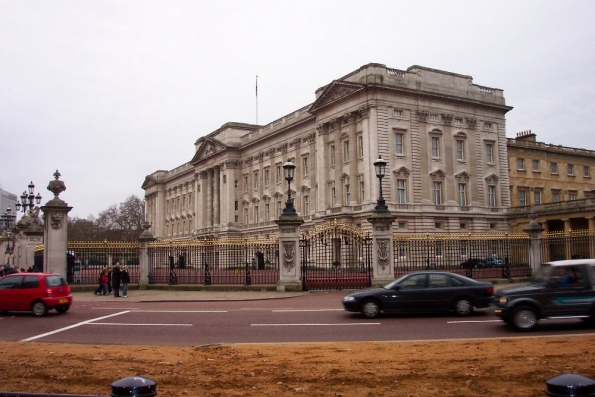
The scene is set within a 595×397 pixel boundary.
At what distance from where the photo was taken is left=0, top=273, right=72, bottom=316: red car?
18719mm

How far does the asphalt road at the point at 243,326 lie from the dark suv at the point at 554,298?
15.1 inches

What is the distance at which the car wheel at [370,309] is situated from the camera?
16609mm

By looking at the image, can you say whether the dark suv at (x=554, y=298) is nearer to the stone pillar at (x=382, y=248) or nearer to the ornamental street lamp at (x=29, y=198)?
the stone pillar at (x=382, y=248)

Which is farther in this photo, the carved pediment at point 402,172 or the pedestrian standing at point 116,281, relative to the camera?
the carved pediment at point 402,172

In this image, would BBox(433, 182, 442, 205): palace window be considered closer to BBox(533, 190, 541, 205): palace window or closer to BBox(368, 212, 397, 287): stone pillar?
BBox(533, 190, 541, 205): palace window

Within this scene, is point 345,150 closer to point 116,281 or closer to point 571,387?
point 116,281

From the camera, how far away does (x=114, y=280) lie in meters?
25.7

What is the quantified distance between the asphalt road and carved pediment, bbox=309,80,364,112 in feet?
130

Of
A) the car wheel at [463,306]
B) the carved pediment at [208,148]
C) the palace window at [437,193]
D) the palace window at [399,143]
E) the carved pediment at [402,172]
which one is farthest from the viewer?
the carved pediment at [208,148]

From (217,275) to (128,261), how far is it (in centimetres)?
475

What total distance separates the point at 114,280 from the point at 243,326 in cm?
1230

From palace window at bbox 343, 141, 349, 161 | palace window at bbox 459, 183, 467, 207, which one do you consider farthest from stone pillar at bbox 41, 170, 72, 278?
palace window at bbox 459, 183, 467, 207

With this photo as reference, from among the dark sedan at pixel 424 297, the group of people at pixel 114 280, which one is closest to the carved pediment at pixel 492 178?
the group of people at pixel 114 280

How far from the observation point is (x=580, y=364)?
929 centimetres
